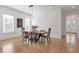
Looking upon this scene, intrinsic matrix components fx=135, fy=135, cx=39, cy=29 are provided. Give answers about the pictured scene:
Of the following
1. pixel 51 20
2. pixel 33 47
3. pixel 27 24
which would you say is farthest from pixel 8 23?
pixel 51 20

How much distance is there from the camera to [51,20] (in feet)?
17.4

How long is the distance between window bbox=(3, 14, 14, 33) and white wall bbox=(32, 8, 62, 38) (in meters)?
0.86

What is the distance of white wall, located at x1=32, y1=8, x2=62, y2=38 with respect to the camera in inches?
205

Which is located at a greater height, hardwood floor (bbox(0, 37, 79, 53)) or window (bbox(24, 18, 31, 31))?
window (bbox(24, 18, 31, 31))

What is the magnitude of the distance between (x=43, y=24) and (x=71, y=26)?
1.18 metres

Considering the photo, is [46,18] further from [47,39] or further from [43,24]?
[47,39]

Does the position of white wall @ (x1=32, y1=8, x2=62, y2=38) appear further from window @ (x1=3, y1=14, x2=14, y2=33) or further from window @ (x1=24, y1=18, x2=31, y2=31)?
window @ (x1=3, y1=14, x2=14, y2=33)

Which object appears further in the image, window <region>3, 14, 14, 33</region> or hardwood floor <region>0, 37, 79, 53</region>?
window <region>3, 14, 14, 33</region>

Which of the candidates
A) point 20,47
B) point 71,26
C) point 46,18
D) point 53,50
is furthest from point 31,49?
point 71,26

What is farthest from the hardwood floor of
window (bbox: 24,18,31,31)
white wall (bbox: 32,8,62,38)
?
window (bbox: 24,18,31,31)

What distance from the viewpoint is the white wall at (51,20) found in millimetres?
5195

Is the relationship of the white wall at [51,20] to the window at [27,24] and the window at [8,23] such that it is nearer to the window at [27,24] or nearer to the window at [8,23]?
the window at [27,24]

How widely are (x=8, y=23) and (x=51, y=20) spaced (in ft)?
5.48

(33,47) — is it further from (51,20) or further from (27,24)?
(51,20)
